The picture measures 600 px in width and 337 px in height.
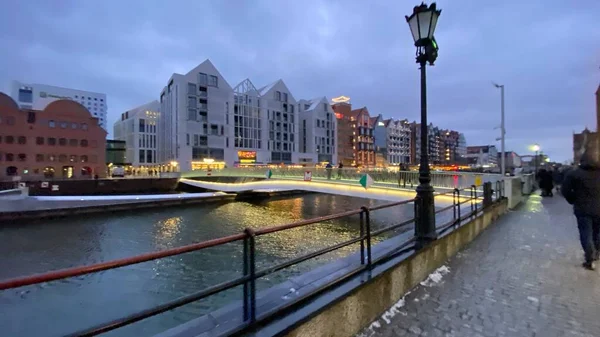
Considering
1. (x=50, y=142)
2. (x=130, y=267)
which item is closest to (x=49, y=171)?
(x=50, y=142)

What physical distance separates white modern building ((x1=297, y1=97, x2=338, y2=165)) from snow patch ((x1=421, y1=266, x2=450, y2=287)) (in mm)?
77573

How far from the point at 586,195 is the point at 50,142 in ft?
229

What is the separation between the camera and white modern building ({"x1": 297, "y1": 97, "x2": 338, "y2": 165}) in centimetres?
8669

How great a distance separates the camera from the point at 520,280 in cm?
514

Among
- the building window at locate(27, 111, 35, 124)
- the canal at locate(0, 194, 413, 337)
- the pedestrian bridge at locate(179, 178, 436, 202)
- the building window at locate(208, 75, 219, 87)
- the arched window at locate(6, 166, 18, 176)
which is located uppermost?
the building window at locate(208, 75, 219, 87)

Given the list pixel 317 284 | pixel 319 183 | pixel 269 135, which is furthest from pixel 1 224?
pixel 269 135

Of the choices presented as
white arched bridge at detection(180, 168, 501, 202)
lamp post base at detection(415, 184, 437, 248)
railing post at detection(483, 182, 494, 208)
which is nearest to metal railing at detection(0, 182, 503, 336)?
lamp post base at detection(415, 184, 437, 248)

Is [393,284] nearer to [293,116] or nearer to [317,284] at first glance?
[317,284]

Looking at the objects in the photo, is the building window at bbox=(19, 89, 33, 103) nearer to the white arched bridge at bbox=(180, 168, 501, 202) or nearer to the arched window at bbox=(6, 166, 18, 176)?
the arched window at bbox=(6, 166, 18, 176)

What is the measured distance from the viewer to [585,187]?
5.42m

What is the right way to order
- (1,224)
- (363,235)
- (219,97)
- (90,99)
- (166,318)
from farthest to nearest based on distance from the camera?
(90,99) < (219,97) < (1,224) < (166,318) < (363,235)

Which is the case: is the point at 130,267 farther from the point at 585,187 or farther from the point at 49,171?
the point at 49,171

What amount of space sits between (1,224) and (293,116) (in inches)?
2582

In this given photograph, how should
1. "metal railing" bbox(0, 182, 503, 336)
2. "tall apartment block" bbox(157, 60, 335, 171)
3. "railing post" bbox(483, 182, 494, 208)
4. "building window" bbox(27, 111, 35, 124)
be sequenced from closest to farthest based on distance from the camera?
1. "metal railing" bbox(0, 182, 503, 336)
2. "railing post" bbox(483, 182, 494, 208)
3. "building window" bbox(27, 111, 35, 124)
4. "tall apartment block" bbox(157, 60, 335, 171)
